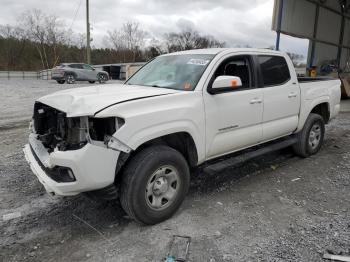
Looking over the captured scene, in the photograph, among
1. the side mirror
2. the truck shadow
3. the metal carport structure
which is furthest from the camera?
the metal carport structure

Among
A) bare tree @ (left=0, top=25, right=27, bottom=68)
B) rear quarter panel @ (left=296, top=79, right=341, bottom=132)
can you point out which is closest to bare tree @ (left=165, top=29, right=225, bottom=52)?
bare tree @ (left=0, top=25, right=27, bottom=68)

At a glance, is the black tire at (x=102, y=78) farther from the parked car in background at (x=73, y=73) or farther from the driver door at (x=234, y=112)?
the driver door at (x=234, y=112)

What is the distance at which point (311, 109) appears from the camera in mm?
5559

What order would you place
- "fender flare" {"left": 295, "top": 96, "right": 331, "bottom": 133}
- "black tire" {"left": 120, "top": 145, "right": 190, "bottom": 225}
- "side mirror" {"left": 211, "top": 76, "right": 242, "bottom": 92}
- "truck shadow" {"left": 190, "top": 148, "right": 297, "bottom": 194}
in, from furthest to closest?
"fender flare" {"left": 295, "top": 96, "right": 331, "bottom": 133}, "truck shadow" {"left": 190, "top": 148, "right": 297, "bottom": 194}, "side mirror" {"left": 211, "top": 76, "right": 242, "bottom": 92}, "black tire" {"left": 120, "top": 145, "right": 190, "bottom": 225}

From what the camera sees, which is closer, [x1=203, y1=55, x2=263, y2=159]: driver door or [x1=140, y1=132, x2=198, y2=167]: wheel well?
[x1=140, y1=132, x2=198, y2=167]: wheel well

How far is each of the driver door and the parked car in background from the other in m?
20.8

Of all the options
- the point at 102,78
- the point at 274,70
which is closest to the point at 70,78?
the point at 102,78

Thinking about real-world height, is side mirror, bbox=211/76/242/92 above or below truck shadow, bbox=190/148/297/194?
above

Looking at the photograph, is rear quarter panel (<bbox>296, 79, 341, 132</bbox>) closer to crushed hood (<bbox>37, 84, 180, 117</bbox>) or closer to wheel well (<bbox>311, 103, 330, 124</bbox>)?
wheel well (<bbox>311, 103, 330, 124</bbox>)

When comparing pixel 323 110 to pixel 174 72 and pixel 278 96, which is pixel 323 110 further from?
→ pixel 174 72

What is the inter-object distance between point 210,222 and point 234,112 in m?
1.37

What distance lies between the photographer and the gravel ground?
9.89 ft

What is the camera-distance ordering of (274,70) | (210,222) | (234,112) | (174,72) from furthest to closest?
1. (274,70)
2. (174,72)
3. (234,112)
4. (210,222)

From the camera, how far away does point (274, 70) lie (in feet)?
15.9
